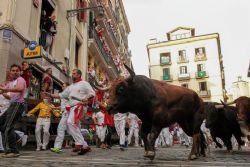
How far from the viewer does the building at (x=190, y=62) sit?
171ft

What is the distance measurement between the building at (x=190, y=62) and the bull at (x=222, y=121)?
136 feet

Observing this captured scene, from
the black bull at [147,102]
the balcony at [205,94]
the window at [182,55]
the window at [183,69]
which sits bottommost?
the black bull at [147,102]

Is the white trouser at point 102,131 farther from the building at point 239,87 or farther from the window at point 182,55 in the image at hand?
the building at point 239,87

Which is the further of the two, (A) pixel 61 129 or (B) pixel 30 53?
(B) pixel 30 53

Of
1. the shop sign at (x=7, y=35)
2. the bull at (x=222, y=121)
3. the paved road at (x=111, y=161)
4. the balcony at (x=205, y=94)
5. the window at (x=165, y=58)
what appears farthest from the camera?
A: the window at (x=165, y=58)

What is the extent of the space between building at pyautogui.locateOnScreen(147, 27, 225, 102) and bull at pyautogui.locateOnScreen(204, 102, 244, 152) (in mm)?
41331

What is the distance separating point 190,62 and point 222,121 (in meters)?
45.0

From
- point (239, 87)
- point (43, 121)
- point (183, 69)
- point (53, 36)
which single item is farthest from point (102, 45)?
point (239, 87)

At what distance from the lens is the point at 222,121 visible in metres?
10.4

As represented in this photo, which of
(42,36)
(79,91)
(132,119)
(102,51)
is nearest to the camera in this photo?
(79,91)

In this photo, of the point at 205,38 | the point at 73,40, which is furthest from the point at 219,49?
the point at 73,40

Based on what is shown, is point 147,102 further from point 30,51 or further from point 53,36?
point 53,36

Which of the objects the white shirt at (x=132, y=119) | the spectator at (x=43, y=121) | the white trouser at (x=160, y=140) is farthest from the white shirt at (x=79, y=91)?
the white trouser at (x=160, y=140)

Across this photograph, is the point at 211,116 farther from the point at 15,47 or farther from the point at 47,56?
the point at 47,56
